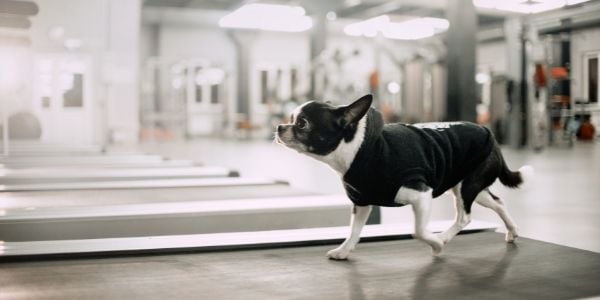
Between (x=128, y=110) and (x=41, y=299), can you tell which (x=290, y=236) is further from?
(x=128, y=110)

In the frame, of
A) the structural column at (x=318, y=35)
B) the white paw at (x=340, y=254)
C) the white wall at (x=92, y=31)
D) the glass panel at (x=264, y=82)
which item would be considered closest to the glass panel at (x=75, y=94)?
the white wall at (x=92, y=31)

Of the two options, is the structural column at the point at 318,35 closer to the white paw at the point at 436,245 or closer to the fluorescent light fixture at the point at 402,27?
the fluorescent light fixture at the point at 402,27

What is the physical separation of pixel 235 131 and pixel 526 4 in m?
9.28

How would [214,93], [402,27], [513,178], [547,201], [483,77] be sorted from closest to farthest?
[513,178] < [547,201] < [483,77] < [402,27] < [214,93]

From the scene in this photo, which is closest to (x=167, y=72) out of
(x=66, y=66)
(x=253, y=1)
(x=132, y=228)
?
(x=253, y=1)

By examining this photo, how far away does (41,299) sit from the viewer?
4.09 feet

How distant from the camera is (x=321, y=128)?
1529mm

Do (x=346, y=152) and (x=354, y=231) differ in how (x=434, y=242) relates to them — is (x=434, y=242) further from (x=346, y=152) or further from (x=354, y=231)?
(x=346, y=152)

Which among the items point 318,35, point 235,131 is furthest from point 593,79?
point 235,131

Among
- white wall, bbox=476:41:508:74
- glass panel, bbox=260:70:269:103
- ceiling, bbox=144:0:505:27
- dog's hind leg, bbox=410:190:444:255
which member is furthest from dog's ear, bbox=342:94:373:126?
glass panel, bbox=260:70:269:103

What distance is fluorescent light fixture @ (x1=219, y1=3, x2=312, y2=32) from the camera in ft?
45.9

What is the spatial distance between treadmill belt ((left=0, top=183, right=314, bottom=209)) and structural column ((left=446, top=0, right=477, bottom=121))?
15.1 ft

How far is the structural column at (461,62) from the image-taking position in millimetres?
7363

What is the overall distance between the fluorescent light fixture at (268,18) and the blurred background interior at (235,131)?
0.14 m
